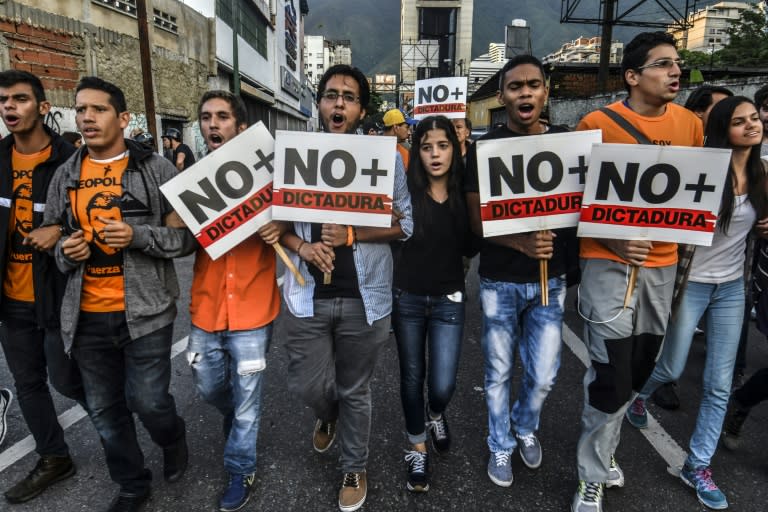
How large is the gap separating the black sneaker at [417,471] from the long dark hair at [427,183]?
126 cm

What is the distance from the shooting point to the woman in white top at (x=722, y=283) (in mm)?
2750

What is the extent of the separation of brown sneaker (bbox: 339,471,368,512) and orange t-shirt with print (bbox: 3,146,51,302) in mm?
1940

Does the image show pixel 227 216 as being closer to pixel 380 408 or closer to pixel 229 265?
pixel 229 265

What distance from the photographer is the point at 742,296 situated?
2.83m

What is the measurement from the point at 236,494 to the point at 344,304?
114 cm

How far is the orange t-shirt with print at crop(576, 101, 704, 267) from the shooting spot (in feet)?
8.48

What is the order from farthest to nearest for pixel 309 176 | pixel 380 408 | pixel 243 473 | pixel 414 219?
pixel 380 408, pixel 414 219, pixel 243 473, pixel 309 176

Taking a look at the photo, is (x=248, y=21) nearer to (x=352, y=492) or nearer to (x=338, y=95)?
(x=338, y=95)

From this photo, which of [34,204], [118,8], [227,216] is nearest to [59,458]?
[34,204]

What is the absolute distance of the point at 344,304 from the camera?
2.59 m

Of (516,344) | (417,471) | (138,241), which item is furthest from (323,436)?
(138,241)

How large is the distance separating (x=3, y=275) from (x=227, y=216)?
1300 mm

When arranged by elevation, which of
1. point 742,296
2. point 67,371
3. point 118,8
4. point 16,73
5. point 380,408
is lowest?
point 380,408

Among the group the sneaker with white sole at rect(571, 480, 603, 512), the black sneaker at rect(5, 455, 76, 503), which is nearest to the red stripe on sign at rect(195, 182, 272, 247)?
the black sneaker at rect(5, 455, 76, 503)
